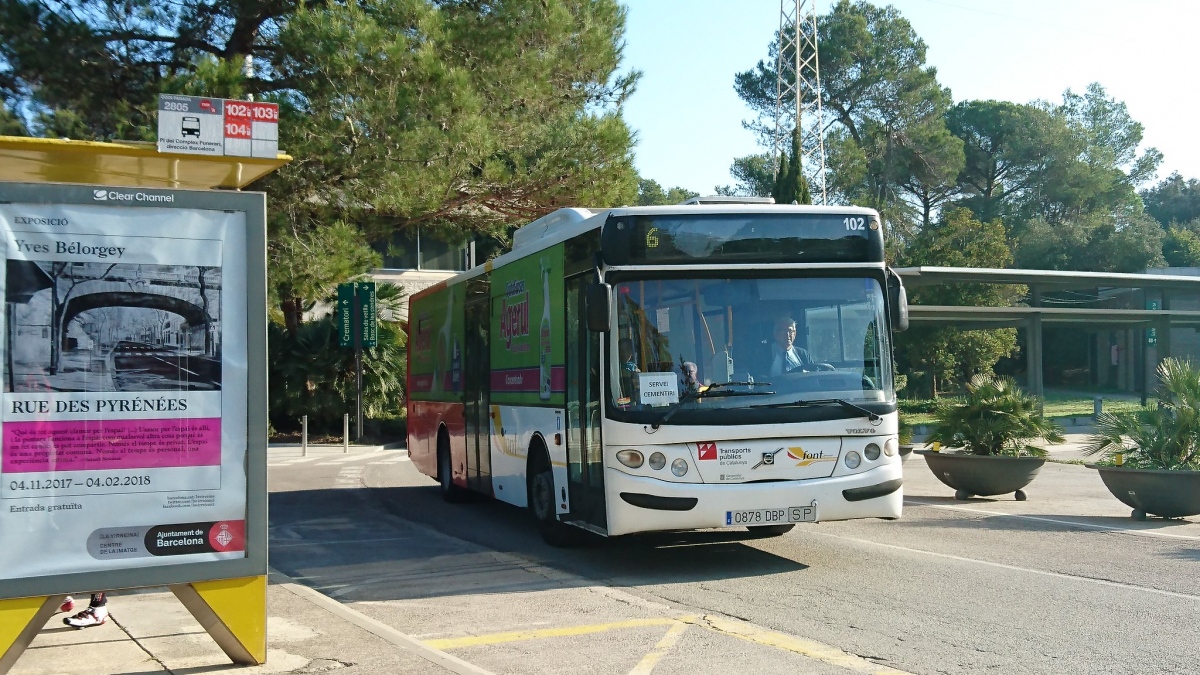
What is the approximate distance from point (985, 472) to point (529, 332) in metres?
6.89

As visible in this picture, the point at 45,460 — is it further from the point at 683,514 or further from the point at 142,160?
the point at 683,514

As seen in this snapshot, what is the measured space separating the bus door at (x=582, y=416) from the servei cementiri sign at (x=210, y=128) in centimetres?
398

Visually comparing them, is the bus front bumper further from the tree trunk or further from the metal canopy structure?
the tree trunk

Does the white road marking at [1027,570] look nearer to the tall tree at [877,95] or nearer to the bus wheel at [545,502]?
the bus wheel at [545,502]

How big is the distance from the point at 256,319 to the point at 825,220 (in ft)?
18.0

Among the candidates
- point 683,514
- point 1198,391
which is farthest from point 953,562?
point 1198,391

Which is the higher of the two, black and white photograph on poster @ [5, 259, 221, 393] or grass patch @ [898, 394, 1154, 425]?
black and white photograph on poster @ [5, 259, 221, 393]

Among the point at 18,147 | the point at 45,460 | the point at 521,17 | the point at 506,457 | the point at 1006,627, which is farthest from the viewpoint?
the point at 521,17

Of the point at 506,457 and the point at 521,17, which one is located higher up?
the point at 521,17

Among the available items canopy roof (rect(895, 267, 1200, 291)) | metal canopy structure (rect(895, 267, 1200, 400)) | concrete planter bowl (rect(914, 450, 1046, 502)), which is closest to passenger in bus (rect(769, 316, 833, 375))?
concrete planter bowl (rect(914, 450, 1046, 502))

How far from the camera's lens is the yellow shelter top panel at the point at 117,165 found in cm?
625

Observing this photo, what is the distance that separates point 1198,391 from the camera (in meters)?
13.1

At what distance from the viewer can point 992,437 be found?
49.4ft

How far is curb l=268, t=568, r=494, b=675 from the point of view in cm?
641
